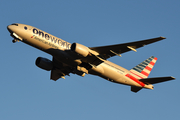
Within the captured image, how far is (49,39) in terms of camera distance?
33250mm

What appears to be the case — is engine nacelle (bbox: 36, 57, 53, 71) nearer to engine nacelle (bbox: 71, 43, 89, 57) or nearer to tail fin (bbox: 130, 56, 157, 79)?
engine nacelle (bbox: 71, 43, 89, 57)

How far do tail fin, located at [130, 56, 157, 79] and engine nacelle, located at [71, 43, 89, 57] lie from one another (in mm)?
11289

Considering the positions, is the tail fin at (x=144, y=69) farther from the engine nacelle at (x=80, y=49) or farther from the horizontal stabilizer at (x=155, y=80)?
the engine nacelle at (x=80, y=49)

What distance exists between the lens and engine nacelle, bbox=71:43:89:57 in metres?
32.3

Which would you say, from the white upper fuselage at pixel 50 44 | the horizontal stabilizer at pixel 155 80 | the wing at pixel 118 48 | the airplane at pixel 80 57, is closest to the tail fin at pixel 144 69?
the airplane at pixel 80 57

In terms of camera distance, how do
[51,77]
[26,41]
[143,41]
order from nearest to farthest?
[143,41] < [26,41] < [51,77]

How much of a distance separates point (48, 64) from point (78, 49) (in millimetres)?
9066

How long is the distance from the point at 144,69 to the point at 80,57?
15347 mm

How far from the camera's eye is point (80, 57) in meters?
33.7

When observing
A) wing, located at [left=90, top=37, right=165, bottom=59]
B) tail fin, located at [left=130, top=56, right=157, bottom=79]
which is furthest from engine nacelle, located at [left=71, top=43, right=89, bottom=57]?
tail fin, located at [left=130, top=56, right=157, bottom=79]

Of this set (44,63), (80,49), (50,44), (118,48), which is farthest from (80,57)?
(44,63)

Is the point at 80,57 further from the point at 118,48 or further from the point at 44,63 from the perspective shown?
the point at 44,63

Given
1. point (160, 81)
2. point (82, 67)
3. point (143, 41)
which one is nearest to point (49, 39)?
point (82, 67)

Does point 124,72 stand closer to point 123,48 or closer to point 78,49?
point 123,48
